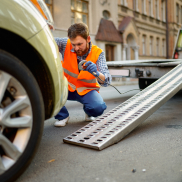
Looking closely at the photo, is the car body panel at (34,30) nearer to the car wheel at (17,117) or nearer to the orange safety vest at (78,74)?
the car wheel at (17,117)

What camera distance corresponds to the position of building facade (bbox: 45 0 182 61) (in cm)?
1534

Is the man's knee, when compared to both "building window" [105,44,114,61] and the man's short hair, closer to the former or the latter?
the man's short hair

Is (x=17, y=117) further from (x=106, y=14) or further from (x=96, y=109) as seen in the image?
(x=106, y=14)

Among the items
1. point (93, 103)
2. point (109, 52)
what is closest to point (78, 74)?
point (93, 103)

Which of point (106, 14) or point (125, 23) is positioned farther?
point (125, 23)

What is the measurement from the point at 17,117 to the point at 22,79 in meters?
0.25

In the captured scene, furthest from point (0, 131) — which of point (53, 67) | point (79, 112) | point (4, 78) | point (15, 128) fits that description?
point (79, 112)

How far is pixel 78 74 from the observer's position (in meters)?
3.20

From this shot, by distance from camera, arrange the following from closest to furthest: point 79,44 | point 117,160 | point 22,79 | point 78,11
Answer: point 22,79, point 117,160, point 79,44, point 78,11

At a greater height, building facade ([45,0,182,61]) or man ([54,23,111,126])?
building facade ([45,0,182,61])

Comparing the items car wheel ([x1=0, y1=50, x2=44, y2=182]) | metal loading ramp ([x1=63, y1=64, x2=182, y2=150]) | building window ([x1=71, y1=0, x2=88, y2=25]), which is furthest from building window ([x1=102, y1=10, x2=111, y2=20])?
car wheel ([x1=0, y1=50, x2=44, y2=182])

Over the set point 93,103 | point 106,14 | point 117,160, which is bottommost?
point 117,160

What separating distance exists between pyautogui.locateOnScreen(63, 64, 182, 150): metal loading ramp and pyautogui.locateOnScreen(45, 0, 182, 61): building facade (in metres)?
11.7

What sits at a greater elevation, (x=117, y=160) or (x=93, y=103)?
(x=93, y=103)
